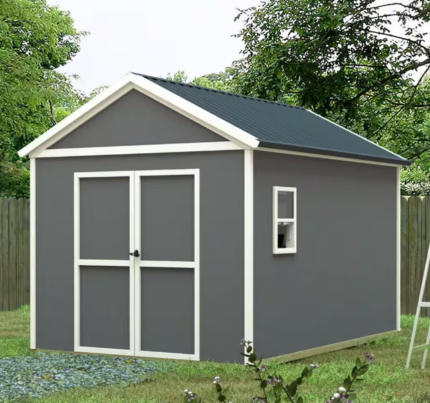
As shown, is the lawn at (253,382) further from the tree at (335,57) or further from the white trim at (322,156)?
the tree at (335,57)

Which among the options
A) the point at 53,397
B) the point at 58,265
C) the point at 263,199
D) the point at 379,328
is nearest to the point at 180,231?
the point at 263,199

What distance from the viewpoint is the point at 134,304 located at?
10250mm

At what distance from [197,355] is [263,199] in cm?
176

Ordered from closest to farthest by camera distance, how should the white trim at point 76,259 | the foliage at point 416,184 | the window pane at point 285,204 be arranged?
1. the window pane at point 285,204
2. the white trim at point 76,259
3. the foliage at point 416,184

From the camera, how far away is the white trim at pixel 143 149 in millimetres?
9703

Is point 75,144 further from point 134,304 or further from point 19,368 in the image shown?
point 19,368

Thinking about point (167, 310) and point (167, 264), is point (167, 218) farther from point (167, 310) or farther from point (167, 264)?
point (167, 310)

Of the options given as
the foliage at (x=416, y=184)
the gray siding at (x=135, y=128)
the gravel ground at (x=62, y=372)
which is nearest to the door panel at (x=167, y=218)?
the gray siding at (x=135, y=128)

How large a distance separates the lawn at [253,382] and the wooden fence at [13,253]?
425 centimetres

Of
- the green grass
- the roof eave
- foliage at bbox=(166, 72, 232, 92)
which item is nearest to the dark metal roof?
the roof eave

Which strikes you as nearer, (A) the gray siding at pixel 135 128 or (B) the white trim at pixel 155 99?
(B) the white trim at pixel 155 99

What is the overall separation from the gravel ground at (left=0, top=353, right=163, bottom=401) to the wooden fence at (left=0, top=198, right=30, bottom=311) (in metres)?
5.32

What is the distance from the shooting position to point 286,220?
1023 cm

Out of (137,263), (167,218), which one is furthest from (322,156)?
(137,263)
